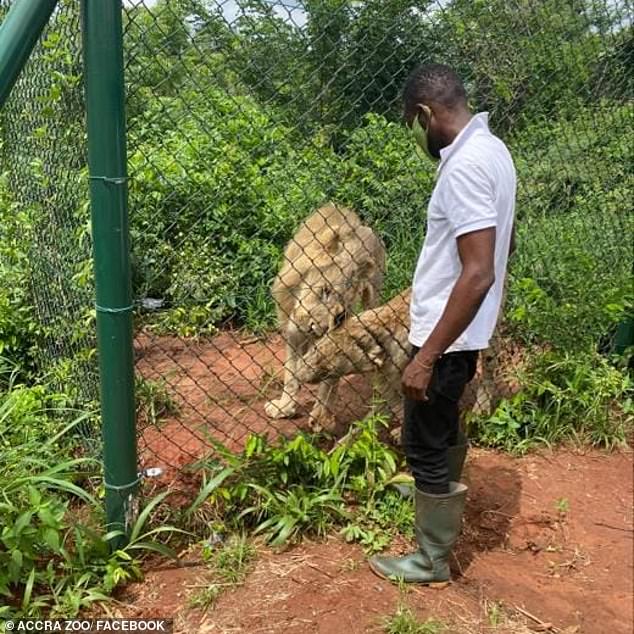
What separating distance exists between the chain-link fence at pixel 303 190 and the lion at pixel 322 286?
0.05 ft

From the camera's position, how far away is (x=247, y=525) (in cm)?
312

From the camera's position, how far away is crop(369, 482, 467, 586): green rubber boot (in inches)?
112

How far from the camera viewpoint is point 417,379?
2.51 meters

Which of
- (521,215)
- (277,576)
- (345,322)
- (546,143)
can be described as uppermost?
(546,143)

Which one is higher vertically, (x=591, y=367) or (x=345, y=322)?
(x=345, y=322)

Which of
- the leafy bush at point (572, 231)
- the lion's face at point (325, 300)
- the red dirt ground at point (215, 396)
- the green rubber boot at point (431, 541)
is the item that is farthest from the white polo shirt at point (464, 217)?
the leafy bush at point (572, 231)

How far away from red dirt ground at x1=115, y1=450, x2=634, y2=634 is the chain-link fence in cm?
72

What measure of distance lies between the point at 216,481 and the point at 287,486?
401 mm

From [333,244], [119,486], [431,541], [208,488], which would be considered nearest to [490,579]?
[431,541]

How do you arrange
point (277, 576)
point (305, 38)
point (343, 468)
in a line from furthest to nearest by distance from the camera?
point (343, 468) → point (305, 38) → point (277, 576)

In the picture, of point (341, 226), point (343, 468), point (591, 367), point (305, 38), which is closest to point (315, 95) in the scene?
point (305, 38)

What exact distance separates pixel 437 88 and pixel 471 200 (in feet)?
1.61

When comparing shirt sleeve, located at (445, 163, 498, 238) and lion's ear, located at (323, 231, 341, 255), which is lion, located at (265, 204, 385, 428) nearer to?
lion's ear, located at (323, 231, 341, 255)

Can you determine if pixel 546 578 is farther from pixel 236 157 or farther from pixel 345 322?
pixel 236 157
